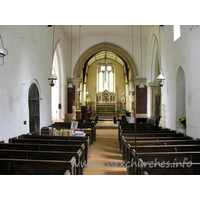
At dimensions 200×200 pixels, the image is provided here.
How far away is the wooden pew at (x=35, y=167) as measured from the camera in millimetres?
2801

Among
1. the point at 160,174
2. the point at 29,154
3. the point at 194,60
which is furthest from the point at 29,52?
the point at 160,174

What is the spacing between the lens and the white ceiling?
11.8 metres

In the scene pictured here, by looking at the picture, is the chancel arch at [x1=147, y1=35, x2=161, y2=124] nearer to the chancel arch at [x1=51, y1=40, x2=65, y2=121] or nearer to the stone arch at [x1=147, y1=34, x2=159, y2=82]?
the stone arch at [x1=147, y1=34, x2=159, y2=82]

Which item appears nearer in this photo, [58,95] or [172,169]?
[172,169]

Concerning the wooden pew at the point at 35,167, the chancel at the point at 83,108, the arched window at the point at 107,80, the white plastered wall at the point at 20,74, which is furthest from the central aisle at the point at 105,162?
the arched window at the point at 107,80

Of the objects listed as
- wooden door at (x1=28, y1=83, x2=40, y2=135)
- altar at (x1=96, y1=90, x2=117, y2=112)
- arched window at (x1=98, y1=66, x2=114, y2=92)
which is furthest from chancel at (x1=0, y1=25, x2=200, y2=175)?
arched window at (x1=98, y1=66, x2=114, y2=92)

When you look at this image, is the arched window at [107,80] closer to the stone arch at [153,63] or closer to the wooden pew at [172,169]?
the stone arch at [153,63]

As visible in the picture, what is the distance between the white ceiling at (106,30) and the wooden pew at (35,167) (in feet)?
33.0

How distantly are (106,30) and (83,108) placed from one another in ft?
17.2

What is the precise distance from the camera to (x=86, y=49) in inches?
536

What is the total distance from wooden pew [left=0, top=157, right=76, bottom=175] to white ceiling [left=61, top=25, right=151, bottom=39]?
10.1m

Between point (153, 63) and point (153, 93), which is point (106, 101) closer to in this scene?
point (153, 93)

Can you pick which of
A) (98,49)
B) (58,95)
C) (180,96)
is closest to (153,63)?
(98,49)

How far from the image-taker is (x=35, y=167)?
2.84 metres
